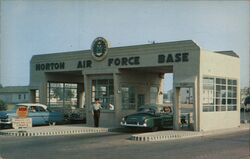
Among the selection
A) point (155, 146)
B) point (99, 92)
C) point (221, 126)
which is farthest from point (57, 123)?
point (155, 146)

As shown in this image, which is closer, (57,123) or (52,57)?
(57,123)

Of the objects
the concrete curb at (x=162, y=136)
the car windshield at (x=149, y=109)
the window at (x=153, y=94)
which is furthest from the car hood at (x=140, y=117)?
the window at (x=153, y=94)

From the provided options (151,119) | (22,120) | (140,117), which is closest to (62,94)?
(140,117)

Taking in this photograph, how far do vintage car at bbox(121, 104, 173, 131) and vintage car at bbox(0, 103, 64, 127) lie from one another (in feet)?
18.5

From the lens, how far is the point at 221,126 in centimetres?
2767

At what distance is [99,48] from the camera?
1151 inches

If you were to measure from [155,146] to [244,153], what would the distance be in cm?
347

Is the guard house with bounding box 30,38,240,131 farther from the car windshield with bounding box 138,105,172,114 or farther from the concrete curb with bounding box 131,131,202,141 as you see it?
the concrete curb with bounding box 131,131,202,141

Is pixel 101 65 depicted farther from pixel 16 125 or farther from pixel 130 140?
pixel 130 140

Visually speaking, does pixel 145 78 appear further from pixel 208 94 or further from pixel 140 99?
pixel 208 94

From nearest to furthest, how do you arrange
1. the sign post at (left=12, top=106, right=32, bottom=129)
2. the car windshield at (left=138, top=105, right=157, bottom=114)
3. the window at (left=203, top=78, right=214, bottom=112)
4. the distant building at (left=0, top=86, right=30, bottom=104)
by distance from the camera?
the sign post at (left=12, top=106, right=32, bottom=129) < the window at (left=203, top=78, right=214, bottom=112) < the car windshield at (left=138, top=105, right=157, bottom=114) < the distant building at (left=0, top=86, right=30, bottom=104)

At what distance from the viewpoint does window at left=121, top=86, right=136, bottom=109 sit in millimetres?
29200

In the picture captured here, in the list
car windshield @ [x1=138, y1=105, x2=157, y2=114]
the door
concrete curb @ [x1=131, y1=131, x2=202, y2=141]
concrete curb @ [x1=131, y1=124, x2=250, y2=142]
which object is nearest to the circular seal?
the door

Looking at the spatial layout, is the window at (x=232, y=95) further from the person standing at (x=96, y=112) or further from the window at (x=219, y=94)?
the person standing at (x=96, y=112)
